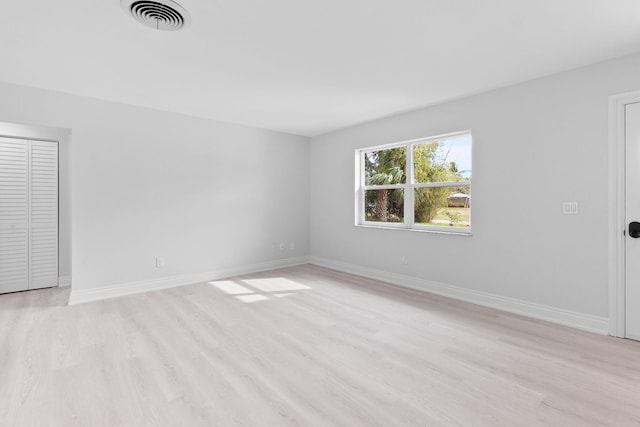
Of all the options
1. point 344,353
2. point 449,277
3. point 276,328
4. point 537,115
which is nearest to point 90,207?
point 276,328

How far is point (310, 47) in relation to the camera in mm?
Answer: 2512

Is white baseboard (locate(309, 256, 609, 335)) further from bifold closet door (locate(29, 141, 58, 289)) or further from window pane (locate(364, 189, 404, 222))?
bifold closet door (locate(29, 141, 58, 289))

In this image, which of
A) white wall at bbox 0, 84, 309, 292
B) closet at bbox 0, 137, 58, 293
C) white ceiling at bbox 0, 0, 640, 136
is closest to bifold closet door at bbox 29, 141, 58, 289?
closet at bbox 0, 137, 58, 293

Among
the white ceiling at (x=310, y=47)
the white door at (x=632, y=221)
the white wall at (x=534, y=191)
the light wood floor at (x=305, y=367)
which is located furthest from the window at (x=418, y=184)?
the white door at (x=632, y=221)

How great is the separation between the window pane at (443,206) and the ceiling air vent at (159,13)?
11.0ft

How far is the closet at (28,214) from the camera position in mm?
3859

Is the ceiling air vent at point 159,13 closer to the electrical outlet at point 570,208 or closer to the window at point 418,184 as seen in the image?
the window at point 418,184

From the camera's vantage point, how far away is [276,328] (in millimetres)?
2891

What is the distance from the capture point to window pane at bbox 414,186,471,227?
12.6ft

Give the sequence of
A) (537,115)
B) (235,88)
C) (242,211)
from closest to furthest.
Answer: (537,115) < (235,88) < (242,211)

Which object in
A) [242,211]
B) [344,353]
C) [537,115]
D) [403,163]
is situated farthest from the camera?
[242,211]

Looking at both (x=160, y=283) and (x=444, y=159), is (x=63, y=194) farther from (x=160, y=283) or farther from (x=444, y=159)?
(x=444, y=159)

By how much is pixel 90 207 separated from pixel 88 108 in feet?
3.86

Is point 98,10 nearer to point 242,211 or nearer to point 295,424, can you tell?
point 295,424
